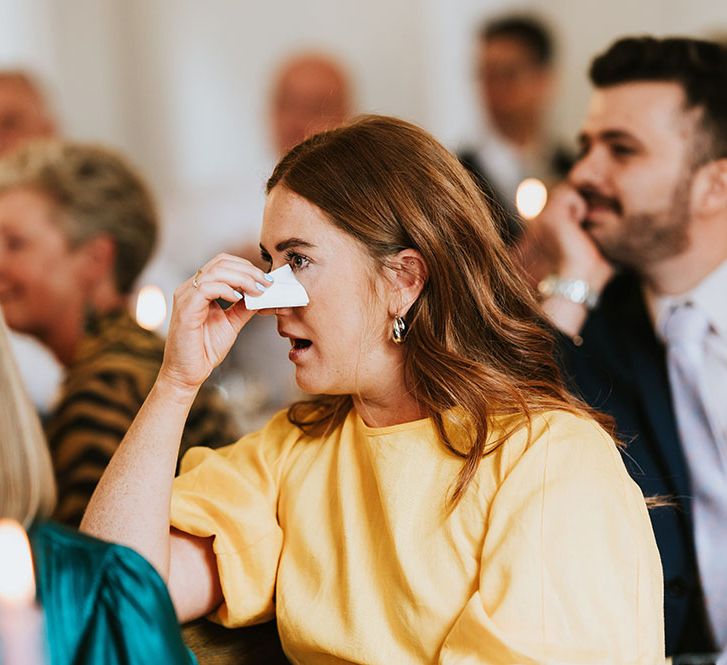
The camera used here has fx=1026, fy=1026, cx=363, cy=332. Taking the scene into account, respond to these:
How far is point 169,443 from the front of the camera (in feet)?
4.41

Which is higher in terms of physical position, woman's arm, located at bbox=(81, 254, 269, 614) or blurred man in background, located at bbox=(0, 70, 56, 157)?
blurred man in background, located at bbox=(0, 70, 56, 157)

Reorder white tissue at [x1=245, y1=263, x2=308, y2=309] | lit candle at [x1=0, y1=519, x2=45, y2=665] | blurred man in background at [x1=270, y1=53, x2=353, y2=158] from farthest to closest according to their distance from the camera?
blurred man in background at [x1=270, y1=53, x2=353, y2=158] < white tissue at [x1=245, y1=263, x2=308, y2=309] < lit candle at [x1=0, y1=519, x2=45, y2=665]

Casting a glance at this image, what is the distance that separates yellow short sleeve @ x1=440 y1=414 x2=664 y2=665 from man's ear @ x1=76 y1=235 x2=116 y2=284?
1.41m

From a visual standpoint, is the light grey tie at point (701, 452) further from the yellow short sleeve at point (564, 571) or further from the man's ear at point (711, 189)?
the yellow short sleeve at point (564, 571)

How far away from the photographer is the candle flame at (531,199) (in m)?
2.14

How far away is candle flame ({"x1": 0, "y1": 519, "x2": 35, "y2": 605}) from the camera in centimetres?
69

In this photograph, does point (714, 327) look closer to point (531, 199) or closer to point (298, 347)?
point (531, 199)

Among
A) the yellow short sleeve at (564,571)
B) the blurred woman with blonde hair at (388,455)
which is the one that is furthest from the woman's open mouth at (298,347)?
the yellow short sleeve at (564,571)

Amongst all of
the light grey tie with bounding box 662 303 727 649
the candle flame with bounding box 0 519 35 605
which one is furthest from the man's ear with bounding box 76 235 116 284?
the candle flame with bounding box 0 519 35 605

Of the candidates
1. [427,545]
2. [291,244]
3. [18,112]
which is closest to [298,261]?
[291,244]

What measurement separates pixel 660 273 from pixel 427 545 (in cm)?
93

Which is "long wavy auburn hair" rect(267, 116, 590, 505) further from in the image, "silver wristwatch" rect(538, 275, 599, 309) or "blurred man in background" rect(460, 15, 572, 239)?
"blurred man in background" rect(460, 15, 572, 239)

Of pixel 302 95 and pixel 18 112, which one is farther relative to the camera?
pixel 302 95

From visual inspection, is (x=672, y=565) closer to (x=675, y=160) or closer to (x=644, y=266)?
(x=644, y=266)
